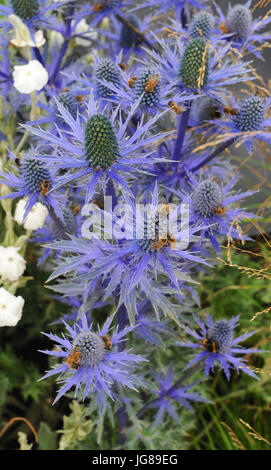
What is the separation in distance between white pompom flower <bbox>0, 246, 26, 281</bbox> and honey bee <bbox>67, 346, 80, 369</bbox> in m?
0.35

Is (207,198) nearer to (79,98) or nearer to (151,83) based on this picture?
(151,83)

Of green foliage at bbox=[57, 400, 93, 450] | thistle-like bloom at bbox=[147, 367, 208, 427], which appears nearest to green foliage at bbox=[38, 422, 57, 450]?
green foliage at bbox=[57, 400, 93, 450]

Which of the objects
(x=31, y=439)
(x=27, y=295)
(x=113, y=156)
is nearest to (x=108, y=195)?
(x=113, y=156)

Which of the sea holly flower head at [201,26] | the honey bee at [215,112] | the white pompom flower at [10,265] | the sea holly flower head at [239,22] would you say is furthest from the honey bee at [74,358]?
the sea holly flower head at [239,22]

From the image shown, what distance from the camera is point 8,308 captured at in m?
1.06

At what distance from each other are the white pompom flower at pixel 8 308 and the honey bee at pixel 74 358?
0.91 feet

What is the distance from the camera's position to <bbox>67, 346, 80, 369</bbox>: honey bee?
829 mm

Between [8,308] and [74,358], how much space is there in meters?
0.30

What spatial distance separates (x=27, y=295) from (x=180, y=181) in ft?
2.31

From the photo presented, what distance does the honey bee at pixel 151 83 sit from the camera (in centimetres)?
86

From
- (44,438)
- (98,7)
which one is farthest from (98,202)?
(44,438)

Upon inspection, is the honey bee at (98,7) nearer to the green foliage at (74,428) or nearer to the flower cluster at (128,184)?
the flower cluster at (128,184)

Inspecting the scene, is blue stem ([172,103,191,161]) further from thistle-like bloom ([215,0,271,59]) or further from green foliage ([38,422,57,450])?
green foliage ([38,422,57,450])
